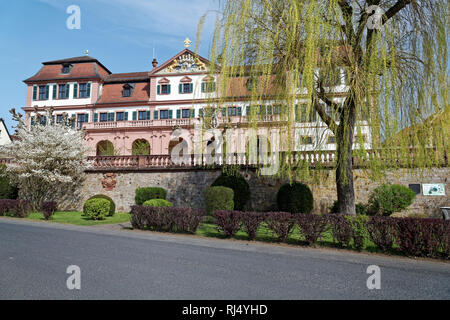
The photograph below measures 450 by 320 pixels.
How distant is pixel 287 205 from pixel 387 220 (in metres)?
6.64

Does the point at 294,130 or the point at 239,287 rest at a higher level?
the point at 294,130

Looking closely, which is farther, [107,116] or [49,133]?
[107,116]

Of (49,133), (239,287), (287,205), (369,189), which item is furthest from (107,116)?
(239,287)

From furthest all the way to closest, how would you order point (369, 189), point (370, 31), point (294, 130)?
point (369, 189)
point (294, 130)
point (370, 31)

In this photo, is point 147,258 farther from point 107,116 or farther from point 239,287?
point 107,116

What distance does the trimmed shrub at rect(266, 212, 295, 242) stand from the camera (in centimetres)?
862

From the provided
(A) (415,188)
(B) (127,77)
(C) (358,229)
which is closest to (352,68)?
(C) (358,229)

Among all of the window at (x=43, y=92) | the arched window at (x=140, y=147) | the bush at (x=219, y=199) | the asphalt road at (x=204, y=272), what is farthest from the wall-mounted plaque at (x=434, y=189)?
the window at (x=43, y=92)

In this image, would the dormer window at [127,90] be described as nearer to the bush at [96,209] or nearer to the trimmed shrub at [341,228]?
the bush at [96,209]

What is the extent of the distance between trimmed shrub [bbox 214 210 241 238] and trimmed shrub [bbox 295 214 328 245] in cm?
209

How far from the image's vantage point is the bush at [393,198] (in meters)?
13.6

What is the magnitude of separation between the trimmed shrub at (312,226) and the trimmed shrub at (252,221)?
3.97 ft

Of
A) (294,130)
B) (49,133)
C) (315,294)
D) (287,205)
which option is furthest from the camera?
(49,133)

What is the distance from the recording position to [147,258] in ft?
20.6
